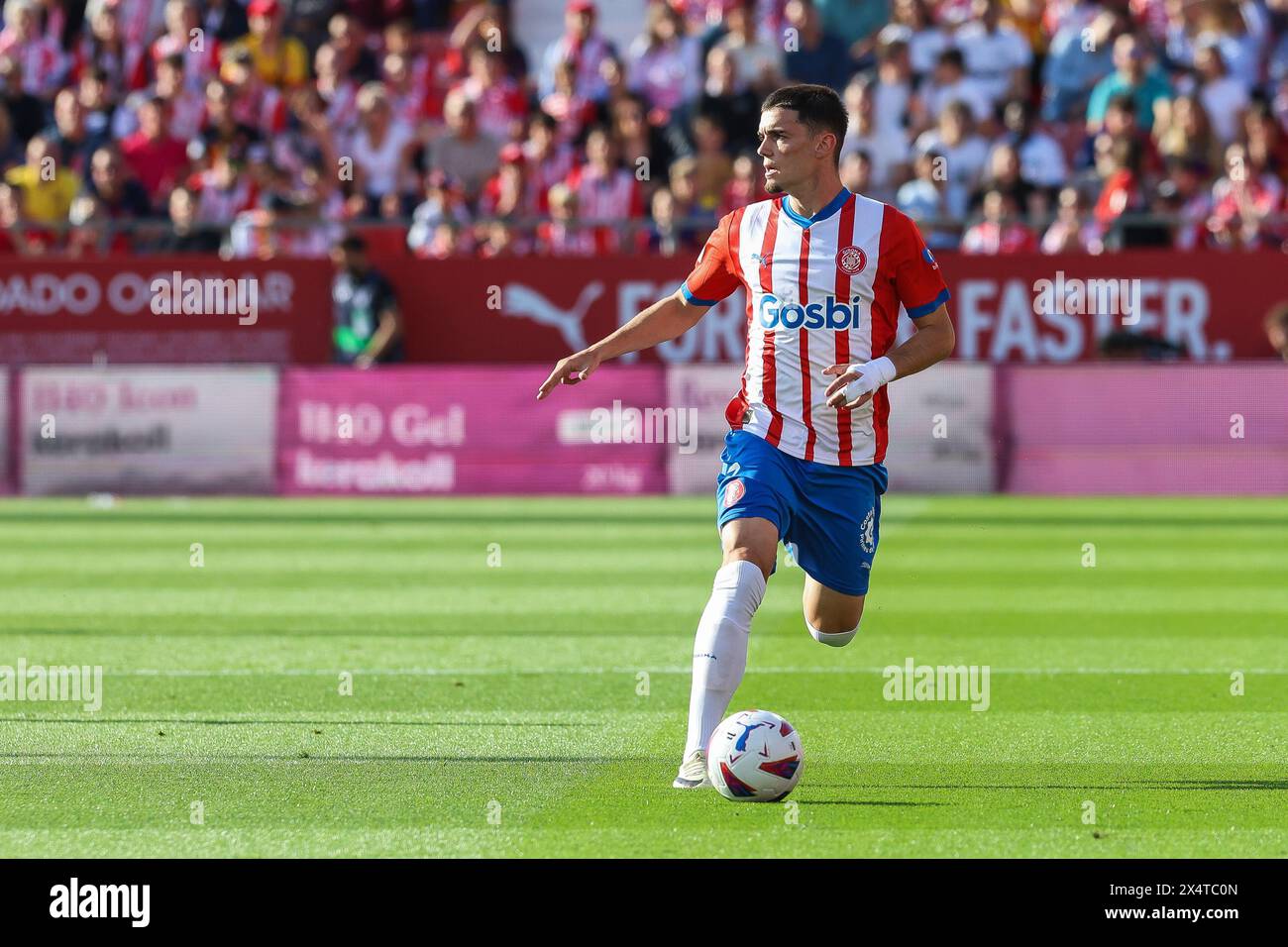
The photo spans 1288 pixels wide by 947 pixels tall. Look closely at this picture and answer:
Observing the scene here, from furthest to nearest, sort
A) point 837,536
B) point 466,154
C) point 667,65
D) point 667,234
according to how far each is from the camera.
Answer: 1. point 667,65
2. point 466,154
3. point 667,234
4. point 837,536

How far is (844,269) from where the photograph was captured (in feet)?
24.1

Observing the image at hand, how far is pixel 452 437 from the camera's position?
19.8 meters

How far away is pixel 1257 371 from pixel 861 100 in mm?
4791

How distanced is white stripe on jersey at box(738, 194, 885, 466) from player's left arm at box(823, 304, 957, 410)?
0.12 metres

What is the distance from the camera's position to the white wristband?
6.90 meters

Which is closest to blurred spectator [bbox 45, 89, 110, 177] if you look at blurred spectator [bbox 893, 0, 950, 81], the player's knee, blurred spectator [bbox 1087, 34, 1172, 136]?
blurred spectator [bbox 893, 0, 950, 81]

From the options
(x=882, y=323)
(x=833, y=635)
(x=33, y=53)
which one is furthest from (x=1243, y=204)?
(x=882, y=323)

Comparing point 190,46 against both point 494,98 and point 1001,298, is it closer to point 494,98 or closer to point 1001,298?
point 494,98

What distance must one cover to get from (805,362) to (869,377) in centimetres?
49

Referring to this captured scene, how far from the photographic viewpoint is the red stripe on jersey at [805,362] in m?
7.36

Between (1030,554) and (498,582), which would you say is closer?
(498,582)

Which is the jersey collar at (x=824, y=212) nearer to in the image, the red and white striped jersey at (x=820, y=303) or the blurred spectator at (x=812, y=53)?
the red and white striped jersey at (x=820, y=303)

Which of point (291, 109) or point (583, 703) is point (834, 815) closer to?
point (583, 703)
